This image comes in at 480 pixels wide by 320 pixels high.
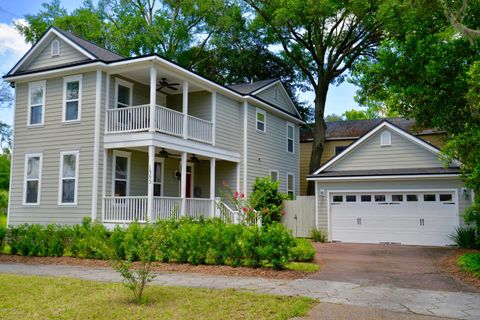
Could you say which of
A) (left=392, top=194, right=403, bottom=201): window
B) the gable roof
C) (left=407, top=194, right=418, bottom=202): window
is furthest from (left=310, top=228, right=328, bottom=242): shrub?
(left=407, top=194, right=418, bottom=202): window

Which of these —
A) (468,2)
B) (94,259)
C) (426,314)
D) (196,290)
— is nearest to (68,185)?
(94,259)

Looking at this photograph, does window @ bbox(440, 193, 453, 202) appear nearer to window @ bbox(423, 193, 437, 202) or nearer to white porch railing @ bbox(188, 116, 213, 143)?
window @ bbox(423, 193, 437, 202)

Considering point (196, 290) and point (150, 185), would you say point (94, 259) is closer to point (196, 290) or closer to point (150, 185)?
point (150, 185)

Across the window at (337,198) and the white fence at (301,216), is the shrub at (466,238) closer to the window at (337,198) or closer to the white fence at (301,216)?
the window at (337,198)

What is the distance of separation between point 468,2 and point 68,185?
14518mm

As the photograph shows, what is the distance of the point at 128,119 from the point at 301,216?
8.65 m

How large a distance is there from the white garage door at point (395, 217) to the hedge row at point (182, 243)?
17.8ft

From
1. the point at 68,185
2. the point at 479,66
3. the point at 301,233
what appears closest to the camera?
the point at 479,66

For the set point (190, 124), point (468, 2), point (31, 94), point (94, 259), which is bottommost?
point (94, 259)

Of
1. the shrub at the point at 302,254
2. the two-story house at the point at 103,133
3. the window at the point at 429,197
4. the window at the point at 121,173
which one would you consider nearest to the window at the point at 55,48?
the two-story house at the point at 103,133

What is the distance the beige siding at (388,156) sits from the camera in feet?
57.3

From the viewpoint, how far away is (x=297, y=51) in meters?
29.8

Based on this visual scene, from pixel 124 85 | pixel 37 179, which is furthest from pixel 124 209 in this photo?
pixel 124 85

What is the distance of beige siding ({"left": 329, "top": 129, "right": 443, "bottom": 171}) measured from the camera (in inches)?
688
